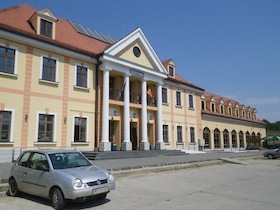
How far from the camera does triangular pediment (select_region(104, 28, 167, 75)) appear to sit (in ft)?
72.9

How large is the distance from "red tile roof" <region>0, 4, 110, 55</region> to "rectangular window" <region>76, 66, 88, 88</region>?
4.36 ft

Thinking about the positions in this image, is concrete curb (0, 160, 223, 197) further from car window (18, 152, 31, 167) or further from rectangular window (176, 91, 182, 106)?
rectangular window (176, 91, 182, 106)

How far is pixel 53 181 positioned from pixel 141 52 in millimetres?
19267

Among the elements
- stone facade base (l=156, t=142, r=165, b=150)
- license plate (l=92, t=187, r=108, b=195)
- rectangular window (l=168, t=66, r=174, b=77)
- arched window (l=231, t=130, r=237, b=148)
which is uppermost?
rectangular window (l=168, t=66, r=174, b=77)

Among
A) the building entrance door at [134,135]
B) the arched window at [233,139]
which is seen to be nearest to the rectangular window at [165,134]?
the building entrance door at [134,135]

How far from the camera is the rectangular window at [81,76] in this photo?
66.4 feet

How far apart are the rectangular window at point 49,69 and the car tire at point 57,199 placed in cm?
1262

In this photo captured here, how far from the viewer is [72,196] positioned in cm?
651

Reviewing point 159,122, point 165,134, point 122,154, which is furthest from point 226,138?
point 122,154

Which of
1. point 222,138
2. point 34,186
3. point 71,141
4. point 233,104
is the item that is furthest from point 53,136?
point 233,104

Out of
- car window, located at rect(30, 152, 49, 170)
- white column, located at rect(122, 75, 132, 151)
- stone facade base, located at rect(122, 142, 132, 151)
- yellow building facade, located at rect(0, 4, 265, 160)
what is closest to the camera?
car window, located at rect(30, 152, 49, 170)

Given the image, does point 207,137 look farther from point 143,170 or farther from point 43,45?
point 43,45

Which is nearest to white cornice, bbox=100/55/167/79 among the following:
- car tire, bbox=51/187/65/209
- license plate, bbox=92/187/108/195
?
license plate, bbox=92/187/108/195

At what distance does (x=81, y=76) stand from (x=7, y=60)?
5.40 meters
